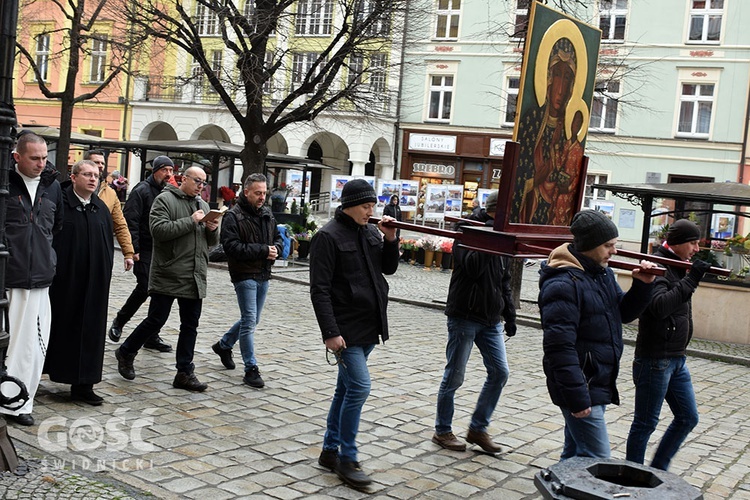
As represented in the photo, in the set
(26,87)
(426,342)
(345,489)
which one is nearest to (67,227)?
(345,489)

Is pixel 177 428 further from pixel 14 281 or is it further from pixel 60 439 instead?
pixel 14 281

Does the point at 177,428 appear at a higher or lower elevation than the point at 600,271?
lower

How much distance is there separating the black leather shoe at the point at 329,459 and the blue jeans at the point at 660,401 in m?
1.93

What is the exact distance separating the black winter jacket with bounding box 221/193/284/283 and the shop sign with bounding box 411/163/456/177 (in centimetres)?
3228

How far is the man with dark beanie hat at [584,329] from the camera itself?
447 centimetres

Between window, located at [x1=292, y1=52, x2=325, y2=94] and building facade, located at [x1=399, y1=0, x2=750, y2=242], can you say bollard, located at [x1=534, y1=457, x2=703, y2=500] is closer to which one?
window, located at [x1=292, y1=52, x2=325, y2=94]

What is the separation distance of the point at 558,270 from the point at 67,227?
3987mm

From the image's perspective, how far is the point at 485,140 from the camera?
39.2 metres

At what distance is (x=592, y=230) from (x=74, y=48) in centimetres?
2234

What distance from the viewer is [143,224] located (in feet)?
29.7

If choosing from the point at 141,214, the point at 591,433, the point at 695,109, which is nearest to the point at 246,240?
the point at 141,214

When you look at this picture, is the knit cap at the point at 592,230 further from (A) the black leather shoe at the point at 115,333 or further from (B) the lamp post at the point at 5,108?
(A) the black leather shoe at the point at 115,333

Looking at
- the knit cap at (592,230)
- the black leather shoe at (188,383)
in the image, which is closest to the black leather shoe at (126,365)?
the black leather shoe at (188,383)

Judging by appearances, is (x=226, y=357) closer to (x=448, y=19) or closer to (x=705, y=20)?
(x=705, y=20)
